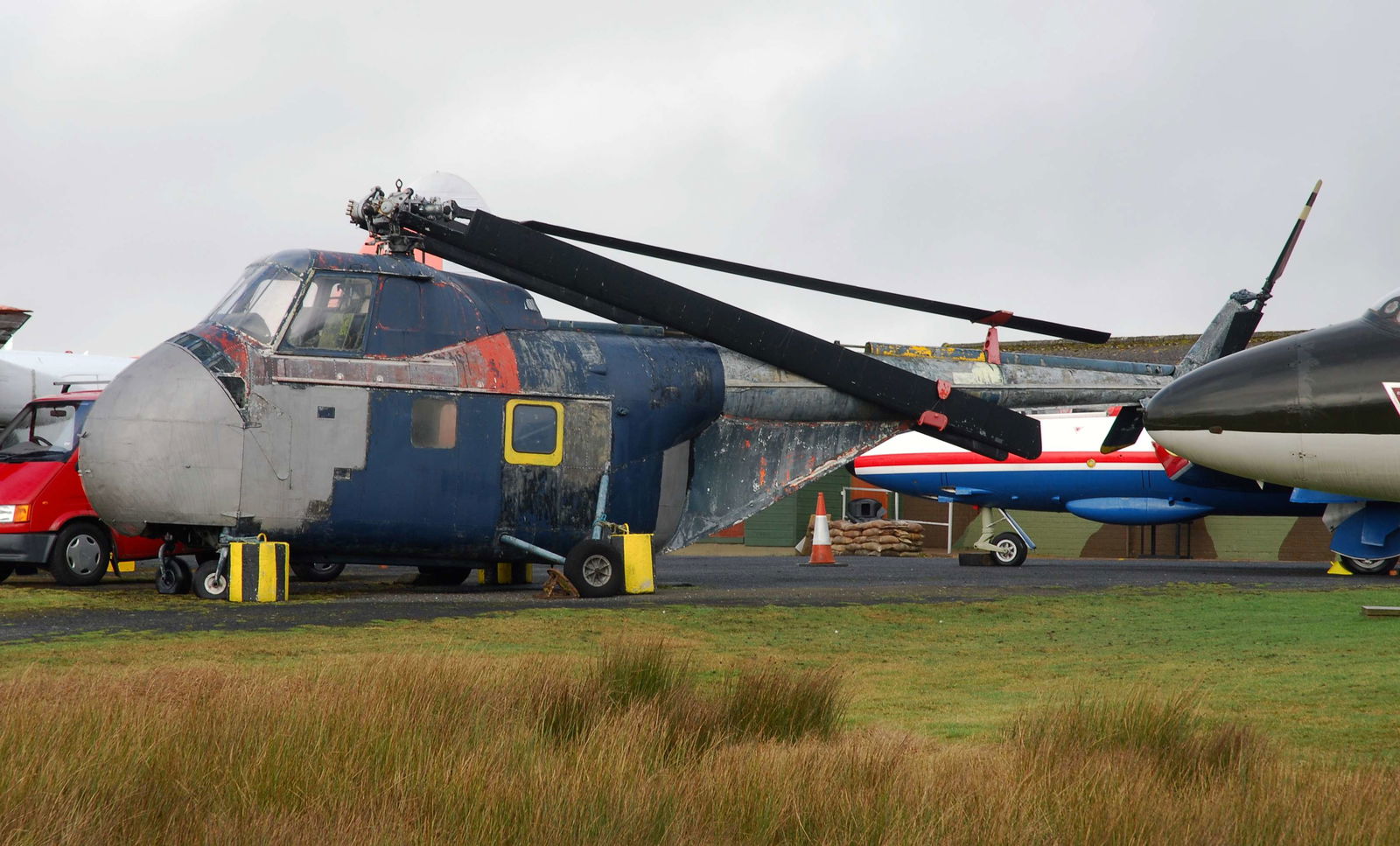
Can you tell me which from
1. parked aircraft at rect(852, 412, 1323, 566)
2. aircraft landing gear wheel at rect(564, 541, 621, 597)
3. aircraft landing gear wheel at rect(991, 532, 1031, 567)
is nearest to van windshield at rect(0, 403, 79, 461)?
aircraft landing gear wheel at rect(564, 541, 621, 597)

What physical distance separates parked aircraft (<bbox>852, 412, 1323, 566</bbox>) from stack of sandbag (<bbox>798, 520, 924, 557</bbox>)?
7302 millimetres

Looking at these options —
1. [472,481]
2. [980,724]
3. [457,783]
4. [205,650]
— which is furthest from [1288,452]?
[472,481]

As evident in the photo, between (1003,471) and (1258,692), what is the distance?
19.4m

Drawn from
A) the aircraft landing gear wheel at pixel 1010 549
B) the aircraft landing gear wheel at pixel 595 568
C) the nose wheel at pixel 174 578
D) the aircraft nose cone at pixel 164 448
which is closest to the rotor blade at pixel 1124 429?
the aircraft landing gear wheel at pixel 1010 549

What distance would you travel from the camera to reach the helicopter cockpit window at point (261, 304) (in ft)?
44.6

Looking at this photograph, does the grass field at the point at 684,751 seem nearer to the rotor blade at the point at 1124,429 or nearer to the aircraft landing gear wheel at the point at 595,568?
the aircraft landing gear wheel at the point at 595,568

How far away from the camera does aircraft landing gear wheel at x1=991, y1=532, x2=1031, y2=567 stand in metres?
25.5

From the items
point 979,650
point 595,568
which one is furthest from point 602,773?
point 595,568

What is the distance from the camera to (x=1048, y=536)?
37.9m

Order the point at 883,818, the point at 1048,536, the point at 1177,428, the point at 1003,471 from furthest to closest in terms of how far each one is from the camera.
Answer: the point at 1048,536 < the point at 1003,471 < the point at 1177,428 < the point at 883,818

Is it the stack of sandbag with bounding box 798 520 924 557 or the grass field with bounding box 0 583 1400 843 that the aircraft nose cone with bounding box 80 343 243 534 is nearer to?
the grass field with bounding box 0 583 1400 843

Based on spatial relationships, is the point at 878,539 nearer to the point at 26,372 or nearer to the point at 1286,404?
the point at 26,372

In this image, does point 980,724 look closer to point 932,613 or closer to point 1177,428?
point 1177,428

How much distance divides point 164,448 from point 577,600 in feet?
13.9
